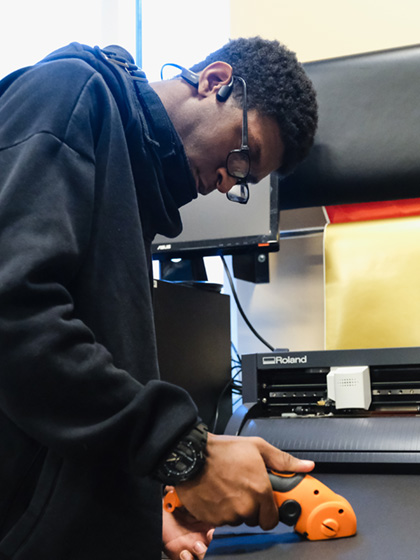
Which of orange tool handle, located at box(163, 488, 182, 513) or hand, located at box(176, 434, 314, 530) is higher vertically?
hand, located at box(176, 434, 314, 530)

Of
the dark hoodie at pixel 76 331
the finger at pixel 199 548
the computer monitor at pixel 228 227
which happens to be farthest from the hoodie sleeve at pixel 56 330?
the computer monitor at pixel 228 227

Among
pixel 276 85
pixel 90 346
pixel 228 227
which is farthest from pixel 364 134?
pixel 90 346

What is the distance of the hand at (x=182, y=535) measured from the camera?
914 millimetres

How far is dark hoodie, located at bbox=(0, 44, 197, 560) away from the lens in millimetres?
645

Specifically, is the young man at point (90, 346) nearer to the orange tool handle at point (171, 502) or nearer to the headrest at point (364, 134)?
the orange tool handle at point (171, 502)

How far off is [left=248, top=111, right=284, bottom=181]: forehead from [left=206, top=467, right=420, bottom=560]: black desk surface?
0.53m

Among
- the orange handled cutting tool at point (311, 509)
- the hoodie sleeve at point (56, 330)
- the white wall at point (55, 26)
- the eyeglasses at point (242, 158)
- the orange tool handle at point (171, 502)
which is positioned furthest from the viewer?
the white wall at point (55, 26)

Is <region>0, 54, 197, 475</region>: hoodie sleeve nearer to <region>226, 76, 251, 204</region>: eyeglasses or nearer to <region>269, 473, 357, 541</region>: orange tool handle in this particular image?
<region>269, 473, 357, 541</region>: orange tool handle

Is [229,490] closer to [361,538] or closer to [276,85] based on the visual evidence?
[361,538]

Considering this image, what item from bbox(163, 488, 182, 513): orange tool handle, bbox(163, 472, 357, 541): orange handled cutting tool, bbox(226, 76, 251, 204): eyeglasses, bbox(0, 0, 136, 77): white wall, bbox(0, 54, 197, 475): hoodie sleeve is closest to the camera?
bbox(0, 54, 197, 475): hoodie sleeve

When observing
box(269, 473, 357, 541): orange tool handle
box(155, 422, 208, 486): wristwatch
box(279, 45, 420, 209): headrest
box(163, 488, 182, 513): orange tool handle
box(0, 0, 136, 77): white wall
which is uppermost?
box(0, 0, 136, 77): white wall

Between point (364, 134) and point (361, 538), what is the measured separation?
116cm

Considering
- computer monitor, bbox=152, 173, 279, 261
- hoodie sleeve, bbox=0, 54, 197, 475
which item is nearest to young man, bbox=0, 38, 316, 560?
hoodie sleeve, bbox=0, 54, 197, 475

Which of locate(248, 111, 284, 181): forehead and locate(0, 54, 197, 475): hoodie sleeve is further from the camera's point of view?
locate(248, 111, 284, 181): forehead
